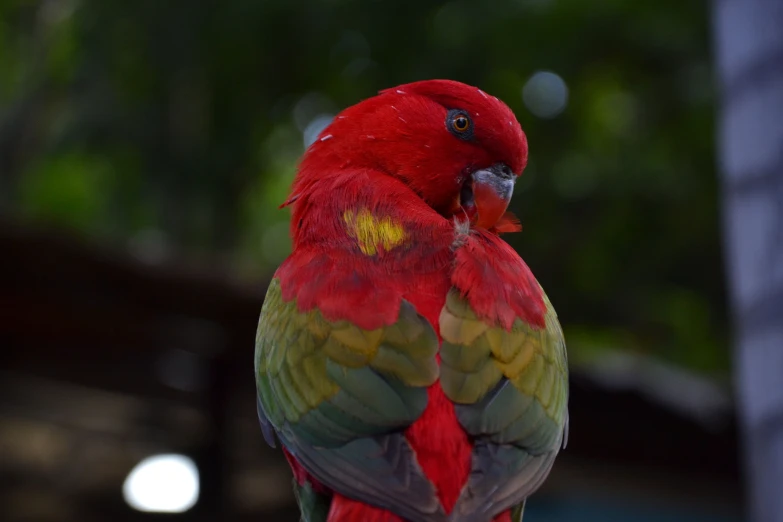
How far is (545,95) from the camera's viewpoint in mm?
4371

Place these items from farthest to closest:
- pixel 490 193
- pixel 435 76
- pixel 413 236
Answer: pixel 435 76 → pixel 490 193 → pixel 413 236

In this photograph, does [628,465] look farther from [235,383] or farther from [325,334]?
[325,334]

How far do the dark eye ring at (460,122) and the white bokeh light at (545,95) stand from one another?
257 cm

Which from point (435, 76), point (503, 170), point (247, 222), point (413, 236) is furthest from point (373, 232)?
point (247, 222)

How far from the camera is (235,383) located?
4859 millimetres

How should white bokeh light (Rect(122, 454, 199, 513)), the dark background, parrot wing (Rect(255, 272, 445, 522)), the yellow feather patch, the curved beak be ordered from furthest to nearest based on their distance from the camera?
1. white bokeh light (Rect(122, 454, 199, 513))
2. the dark background
3. the curved beak
4. the yellow feather patch
5. parrot wing (Rect(255, 272, 445, 522))

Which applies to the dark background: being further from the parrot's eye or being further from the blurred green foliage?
the parrot's eye

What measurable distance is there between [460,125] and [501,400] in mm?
592

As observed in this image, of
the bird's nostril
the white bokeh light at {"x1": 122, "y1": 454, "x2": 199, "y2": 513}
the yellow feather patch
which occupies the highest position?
the white bokeh light at {"x1": 122, "y1": 454, "x2": 199, "y2": 513}

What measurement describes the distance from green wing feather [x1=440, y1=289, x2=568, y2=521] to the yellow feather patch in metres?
0.14

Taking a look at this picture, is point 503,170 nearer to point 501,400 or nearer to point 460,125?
point 460,125

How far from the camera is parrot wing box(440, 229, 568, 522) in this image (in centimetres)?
122

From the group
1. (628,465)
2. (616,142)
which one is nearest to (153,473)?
(628,465)

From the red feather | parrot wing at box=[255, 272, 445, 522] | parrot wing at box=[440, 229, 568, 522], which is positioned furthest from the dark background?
parrot wing at box=[440, 229, 568, 522]
